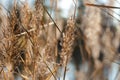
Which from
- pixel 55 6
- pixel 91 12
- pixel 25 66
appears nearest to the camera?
pixel 25 66

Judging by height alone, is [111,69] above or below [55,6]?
below

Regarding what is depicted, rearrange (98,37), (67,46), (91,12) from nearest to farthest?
(67,46) < (91,12) < (98,37)

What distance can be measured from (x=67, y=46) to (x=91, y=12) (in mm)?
1248

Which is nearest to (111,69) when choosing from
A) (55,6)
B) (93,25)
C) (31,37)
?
(93,25)

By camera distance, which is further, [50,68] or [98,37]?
[98,37]

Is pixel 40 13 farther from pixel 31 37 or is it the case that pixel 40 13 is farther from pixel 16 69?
Answer: pixel 16 69

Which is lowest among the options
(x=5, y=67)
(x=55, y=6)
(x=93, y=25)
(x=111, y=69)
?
(x=111, y=69)

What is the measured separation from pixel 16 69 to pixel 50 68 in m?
0.13

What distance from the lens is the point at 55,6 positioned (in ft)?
4.03

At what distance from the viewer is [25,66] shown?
1.10 metres

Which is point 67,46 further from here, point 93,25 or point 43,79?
point 93,25

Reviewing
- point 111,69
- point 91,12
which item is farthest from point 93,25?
point 111,69

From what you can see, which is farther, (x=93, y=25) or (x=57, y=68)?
(x=93, y=25)

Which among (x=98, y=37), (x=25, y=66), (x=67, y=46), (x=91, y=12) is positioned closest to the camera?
(x=67, y=46)
